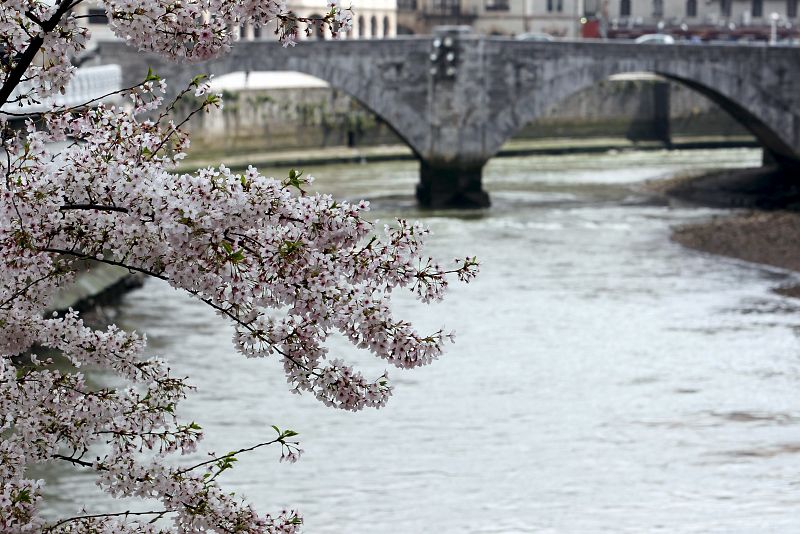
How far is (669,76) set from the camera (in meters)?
35.8

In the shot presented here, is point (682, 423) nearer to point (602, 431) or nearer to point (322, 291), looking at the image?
point (602, 431)

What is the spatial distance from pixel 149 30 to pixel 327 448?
9941 millimetres

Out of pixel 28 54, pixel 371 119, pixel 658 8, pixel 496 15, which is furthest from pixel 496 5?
pixel 28 54

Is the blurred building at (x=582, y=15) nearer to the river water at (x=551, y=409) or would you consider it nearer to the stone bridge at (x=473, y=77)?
the stone bridge at (x=473, y=77)

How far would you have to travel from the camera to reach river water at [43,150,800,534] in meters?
13.0

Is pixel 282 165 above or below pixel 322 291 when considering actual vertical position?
below

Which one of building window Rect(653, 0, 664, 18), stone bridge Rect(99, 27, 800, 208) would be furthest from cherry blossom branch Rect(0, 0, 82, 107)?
building window Rect(653, 0, 664, 18)

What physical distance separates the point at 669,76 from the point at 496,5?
1156 inches

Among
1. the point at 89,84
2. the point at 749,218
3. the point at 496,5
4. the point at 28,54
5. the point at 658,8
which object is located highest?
the point at 28,54

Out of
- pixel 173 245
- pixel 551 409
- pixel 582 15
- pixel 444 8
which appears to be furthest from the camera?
pixel 582 15

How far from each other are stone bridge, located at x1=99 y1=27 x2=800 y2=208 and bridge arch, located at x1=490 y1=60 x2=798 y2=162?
0.02 metres

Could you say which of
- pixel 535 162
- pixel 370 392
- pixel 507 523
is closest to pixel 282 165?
pixel 535 162

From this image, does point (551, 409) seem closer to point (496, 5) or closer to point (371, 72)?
point (371, 72)

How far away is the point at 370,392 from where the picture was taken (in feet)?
17.5
